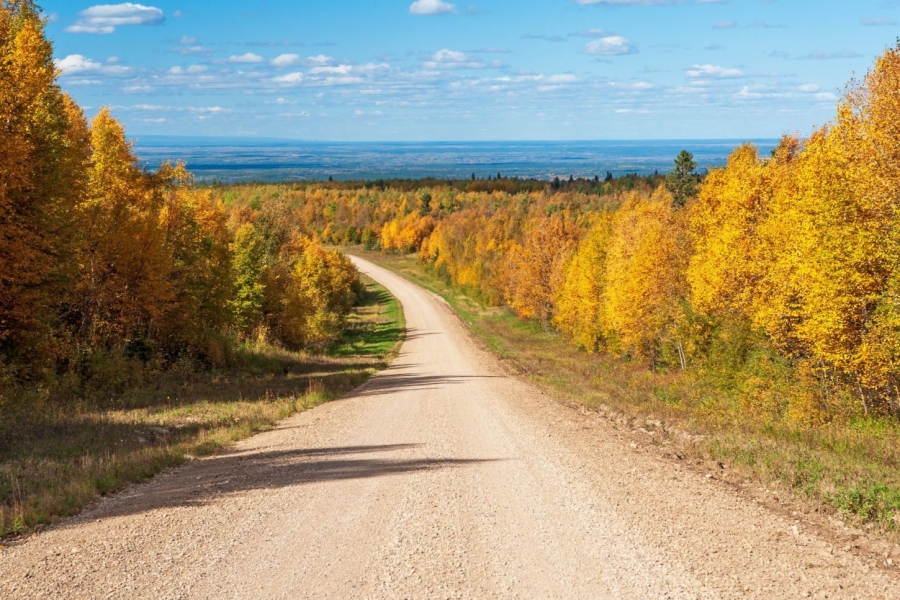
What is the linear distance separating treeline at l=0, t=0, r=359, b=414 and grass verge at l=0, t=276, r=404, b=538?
231cm

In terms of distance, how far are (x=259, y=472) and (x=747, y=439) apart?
1098 centimetres

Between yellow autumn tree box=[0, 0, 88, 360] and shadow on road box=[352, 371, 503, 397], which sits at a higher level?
yellow autumn tree box=[0, 0, 88, 360]

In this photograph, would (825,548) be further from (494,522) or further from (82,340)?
(82,340)

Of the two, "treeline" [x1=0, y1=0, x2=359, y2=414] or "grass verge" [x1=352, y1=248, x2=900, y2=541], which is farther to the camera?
"treeline" [x1=0, y1=0, x2=359, y2=414]

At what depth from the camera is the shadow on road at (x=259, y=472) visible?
10992 mm

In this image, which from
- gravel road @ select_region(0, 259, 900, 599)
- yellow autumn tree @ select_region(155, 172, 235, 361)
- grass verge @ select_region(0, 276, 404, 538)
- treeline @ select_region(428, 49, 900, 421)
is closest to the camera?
gravel road @ select_region(0, 259, 900, 599)

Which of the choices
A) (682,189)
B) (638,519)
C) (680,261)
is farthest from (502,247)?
(638,519)

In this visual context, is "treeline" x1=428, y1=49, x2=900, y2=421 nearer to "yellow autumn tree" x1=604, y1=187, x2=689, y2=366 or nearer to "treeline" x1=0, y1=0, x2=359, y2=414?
"yellow autumn tree" x1=604, y1=187, x2=689, y2=366

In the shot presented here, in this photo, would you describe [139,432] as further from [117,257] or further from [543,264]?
[543,264]

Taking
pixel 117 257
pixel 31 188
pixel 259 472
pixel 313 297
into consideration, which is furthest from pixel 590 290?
pixel 259 472

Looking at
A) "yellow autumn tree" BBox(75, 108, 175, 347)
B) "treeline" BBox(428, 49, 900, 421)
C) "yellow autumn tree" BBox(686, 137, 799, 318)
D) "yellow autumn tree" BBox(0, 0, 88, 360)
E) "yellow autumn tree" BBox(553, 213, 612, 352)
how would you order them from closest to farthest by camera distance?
"treeline" BBox(428, 49, 900, 421) → "yellow autumn tree" BBox(0, 0, 88, 360) → "yellow autumn tree" BBox(75, 108, 175, 347) → "yellow autumn tree" BBox(686, 137, 799, 318) → "yellow autumn tree" BBox(553, 213, 612, 352)

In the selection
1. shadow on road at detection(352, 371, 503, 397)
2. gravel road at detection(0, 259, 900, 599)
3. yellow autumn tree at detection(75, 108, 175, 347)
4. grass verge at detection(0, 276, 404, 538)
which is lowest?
shadow on road at detection(352, 371, 503, 397)

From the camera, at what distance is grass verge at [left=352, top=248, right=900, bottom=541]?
34.4 feet

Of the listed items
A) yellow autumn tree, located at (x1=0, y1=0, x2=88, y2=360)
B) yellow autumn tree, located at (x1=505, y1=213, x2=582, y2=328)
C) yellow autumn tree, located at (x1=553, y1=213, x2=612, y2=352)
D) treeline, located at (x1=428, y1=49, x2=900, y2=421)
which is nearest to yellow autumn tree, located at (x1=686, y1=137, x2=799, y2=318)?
treeline, located at (x1=428, y1=49, x2=900, y2=421)
